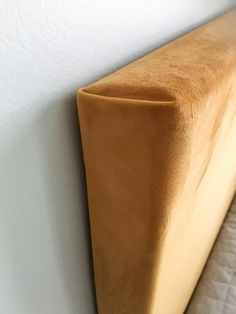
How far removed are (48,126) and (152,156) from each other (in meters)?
0.14

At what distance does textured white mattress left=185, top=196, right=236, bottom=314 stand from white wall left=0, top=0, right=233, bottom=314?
15.8 inches

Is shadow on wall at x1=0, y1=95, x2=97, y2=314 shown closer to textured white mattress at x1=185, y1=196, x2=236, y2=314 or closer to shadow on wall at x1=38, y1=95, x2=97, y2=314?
shadow on wall at x1=38, y1=95, x2=97, y2=314

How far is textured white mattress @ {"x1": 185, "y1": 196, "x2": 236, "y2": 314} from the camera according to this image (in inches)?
30.7

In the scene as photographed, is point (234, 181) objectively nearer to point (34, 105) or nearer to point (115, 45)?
point (115, 45)

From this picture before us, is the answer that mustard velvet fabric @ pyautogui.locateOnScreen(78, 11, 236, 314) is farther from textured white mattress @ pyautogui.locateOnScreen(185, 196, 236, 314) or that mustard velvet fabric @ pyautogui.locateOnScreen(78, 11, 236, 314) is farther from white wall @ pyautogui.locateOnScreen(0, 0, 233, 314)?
textured white mattress @ pyautogui.locateOnScreen(185, 196, 236, 314)

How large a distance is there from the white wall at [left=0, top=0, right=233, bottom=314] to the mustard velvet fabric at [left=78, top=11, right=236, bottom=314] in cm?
3

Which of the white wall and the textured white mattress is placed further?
the textured white mattress

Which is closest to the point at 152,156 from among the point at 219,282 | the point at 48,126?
the point at 48,126

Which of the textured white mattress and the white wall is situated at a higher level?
the white wall

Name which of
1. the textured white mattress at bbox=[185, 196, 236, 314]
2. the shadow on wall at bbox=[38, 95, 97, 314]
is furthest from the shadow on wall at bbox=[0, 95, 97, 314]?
the textured white mattress at bbox=[185, 196, 236, 314]

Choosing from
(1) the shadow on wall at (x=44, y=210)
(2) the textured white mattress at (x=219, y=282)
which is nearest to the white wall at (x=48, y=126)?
(1) the shadow on wall at (x=44, y=210)

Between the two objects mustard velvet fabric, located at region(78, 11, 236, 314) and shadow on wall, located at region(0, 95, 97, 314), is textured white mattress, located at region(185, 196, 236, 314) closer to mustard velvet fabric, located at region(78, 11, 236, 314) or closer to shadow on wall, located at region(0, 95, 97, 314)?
mustard velvet fabric, located at region(78, 11, 236, 314)

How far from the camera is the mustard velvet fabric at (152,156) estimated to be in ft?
1.15

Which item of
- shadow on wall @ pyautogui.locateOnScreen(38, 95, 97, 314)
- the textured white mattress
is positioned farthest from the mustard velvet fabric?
the textured white mattress
